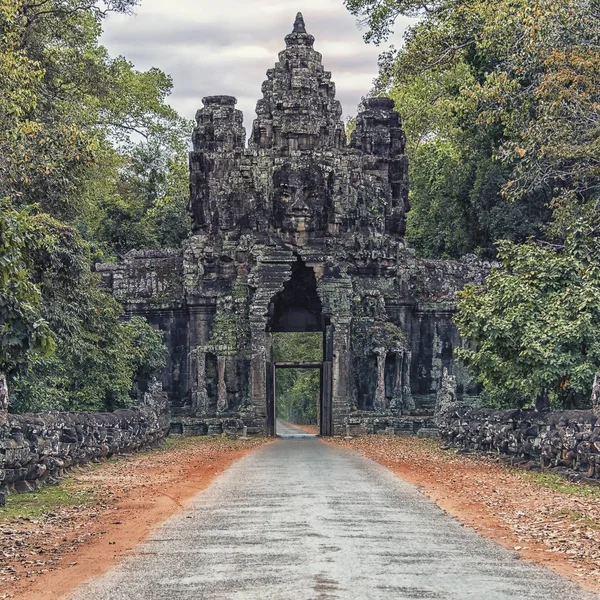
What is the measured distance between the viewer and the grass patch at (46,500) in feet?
48.8

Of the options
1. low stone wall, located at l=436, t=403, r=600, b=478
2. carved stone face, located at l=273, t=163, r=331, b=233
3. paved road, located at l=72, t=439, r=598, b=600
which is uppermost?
carved stone face, located at l=273, t=163, r=331, b=233

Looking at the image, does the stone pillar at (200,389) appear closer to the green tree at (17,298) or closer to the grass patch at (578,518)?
the grass patch at (578,518)

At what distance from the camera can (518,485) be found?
62.2 ft

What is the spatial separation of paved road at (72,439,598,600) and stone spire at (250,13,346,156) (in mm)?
23654

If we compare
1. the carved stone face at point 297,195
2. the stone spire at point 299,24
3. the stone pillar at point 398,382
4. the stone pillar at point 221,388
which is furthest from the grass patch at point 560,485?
the stone spire at point 299,24

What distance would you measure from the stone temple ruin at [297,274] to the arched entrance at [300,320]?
70 mm

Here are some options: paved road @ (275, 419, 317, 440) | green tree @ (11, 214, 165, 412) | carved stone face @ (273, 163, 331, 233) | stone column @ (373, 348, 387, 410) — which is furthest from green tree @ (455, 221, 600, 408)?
paved road @ (275, 419, 317, 440)

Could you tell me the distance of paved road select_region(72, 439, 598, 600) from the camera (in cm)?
918

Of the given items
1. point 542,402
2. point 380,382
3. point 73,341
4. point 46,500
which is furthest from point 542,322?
point 380,382

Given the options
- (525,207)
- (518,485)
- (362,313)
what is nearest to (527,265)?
(518,485)

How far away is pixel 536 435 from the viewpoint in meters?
22.4

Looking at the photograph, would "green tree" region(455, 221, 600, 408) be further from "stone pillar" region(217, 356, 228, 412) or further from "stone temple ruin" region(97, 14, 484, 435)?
"stone pillar" region(217, 356, 228, 412)

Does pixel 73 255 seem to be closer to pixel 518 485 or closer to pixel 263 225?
pixel 518 485

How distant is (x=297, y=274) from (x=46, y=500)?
25174mm
